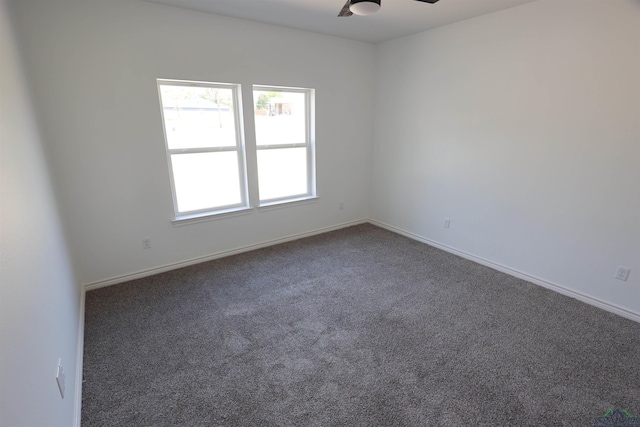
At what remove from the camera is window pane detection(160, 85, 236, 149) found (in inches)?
124

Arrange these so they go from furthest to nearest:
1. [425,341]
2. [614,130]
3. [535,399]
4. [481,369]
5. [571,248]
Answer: [571,248] → [614,130] → [425,341] → [481,369] → [535,399]

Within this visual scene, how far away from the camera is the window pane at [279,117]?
12.1 ft

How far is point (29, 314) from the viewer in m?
1.21

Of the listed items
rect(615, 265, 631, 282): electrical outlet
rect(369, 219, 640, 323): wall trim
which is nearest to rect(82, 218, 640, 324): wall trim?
rect(369, 219, 640, 323): wall trim

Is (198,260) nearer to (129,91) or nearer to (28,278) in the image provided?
(129,91)

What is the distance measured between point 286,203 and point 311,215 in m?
0.46

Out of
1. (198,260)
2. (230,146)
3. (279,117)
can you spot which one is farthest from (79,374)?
(279,117)

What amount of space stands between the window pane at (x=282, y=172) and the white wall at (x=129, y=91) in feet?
1.03

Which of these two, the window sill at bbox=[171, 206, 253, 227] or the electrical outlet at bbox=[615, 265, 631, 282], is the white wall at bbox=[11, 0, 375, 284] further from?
the electrical outlet at bbox=[615, 265, 631, 282]

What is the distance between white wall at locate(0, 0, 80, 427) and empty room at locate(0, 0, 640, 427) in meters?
0.02

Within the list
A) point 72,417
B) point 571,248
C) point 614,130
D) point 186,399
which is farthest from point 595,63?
point 72,417

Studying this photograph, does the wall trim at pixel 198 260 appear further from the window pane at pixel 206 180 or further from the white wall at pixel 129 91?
the window pane at pixel 206 180

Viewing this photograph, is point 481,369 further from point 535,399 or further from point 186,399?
point 186,399

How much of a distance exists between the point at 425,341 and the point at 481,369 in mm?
386
